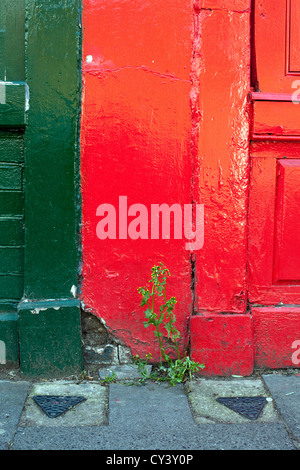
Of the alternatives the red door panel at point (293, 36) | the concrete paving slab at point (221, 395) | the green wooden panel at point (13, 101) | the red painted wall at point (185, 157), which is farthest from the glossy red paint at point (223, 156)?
the green wooden panel at point (13, 101)

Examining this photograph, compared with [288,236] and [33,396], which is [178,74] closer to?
[288,236]

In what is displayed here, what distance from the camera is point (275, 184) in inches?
111

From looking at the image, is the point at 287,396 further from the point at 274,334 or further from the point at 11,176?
the point at 11,176

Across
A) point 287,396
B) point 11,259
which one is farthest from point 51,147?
point 287,396

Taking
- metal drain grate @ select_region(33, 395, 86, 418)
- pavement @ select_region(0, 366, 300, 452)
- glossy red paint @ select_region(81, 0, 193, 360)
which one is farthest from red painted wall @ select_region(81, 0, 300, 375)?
metal drain grate @ select_region(33, 395, 86, 418)

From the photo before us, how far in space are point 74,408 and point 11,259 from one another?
37.6 inches

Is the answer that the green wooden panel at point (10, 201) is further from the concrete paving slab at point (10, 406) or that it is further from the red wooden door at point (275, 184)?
the red wooden door at point (275, 184)

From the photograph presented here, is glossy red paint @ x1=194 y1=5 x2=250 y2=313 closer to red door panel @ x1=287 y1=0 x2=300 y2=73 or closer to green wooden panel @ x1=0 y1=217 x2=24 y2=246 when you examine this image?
red door panel @ x1=287 y1=0 x2=300 y2=73

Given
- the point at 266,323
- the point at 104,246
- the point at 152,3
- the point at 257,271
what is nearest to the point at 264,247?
the point at 257,271

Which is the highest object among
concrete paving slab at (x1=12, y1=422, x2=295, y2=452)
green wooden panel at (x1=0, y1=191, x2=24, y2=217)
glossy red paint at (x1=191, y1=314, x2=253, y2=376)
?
green wooden panel at (x1=0, y1=191, x2=24, y2=217)

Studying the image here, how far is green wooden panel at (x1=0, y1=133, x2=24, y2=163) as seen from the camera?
8.96 feet

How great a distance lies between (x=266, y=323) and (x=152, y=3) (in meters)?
1.97

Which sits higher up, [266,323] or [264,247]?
[264,247]
